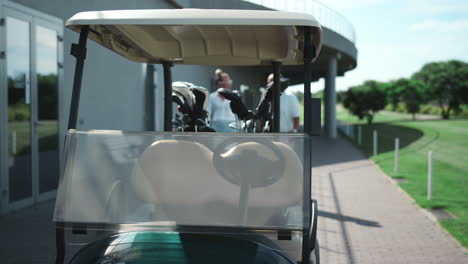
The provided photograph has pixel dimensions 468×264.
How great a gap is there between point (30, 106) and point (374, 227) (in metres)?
5.07

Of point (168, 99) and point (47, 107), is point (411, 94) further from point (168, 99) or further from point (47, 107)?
point (168, 99)

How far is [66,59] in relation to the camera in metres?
8.48

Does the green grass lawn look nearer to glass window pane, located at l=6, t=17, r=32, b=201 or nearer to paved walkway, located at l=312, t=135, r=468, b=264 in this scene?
paved walkway, located at l=312, t=135, r=468, b=264

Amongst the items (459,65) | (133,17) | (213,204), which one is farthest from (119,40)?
(459,65)

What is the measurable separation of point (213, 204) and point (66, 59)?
673 cm

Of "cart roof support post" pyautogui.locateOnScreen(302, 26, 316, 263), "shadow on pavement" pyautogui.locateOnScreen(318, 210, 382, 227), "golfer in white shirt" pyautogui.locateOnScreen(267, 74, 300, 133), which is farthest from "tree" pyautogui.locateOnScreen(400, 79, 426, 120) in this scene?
"cart roof support post" pyautogui.locateOnScreen(302, 26, 316, 263)

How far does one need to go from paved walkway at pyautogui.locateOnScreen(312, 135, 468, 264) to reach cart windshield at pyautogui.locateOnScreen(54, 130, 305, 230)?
285cm

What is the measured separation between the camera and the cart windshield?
8.10 feet

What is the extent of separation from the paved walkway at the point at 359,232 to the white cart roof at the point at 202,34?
224cm

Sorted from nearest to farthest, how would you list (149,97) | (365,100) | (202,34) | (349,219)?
(202,34)
(349,219)
(149,97)
(365,100)

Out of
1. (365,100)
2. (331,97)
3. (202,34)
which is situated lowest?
(202,34)

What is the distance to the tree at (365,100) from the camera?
41188mm

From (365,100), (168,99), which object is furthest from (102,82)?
(365,100)

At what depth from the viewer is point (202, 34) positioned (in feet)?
11.9
